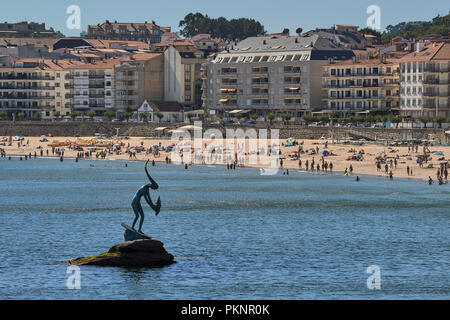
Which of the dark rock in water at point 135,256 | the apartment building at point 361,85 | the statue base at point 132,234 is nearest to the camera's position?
the statue base at point 132,234

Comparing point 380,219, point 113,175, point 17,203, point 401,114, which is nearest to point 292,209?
point 380,219

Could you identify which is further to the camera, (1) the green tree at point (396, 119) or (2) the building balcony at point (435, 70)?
(2) the building balcony at point (435, 70)

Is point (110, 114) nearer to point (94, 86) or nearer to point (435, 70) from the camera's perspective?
point (94, 86)

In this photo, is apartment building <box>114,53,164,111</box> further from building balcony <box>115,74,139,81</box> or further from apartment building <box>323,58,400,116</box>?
apartment building <box>323,58,400,116</box>

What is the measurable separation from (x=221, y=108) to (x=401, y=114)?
36249 millimetres

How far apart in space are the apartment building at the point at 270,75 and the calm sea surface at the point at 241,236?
5413 cm

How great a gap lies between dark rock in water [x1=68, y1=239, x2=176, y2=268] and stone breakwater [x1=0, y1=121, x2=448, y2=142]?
83.5 m

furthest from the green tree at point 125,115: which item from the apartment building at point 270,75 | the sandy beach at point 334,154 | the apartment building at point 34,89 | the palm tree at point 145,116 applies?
the apartment building at point 34,89

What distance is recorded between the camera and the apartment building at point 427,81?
5610 inches

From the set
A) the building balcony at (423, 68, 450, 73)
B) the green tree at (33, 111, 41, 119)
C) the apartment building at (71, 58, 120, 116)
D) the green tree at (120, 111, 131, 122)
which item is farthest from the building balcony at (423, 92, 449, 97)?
the green tree at (33, 111, 41, 119)

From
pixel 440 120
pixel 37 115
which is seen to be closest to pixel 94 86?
pixel 37 115

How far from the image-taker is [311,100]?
535 feet

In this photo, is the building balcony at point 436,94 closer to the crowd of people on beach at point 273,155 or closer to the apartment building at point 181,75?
the crowd of people on beach at point 273,155

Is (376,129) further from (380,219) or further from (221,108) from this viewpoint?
(380,219)
